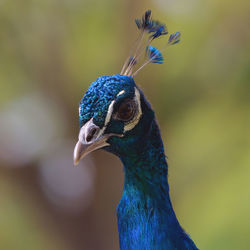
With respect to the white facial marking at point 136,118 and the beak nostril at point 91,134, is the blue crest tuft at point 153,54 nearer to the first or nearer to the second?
the white facial marking at point 136,118

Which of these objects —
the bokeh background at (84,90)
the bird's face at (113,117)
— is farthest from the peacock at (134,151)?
the bokeh background at (84,90)

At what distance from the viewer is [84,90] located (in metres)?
3.79

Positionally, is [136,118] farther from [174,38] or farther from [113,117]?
[174,38]

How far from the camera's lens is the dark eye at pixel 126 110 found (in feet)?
3.39

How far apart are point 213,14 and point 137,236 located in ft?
9.82

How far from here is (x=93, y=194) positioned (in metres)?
4.00

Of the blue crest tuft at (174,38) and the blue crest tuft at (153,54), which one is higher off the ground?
the blue crest tuft at (174,38)

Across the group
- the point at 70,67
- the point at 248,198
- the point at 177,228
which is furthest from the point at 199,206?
the point at 177,228

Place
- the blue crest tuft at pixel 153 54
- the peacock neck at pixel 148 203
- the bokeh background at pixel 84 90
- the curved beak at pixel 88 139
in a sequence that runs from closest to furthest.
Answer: the curved beak at pixel 88 139 → the peacock neck at pixel 148 203 → the blue crest tuft at pixel 153 54 → the bokeh background at pixel 84 90

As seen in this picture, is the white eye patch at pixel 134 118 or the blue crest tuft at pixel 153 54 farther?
the blue crest tuft at pixel 153 54

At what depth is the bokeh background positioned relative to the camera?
3658mm

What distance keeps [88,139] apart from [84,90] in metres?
2.84

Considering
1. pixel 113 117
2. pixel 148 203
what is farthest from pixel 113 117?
pixel 148 203

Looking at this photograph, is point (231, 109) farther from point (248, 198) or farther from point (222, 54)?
point (248, 198)
